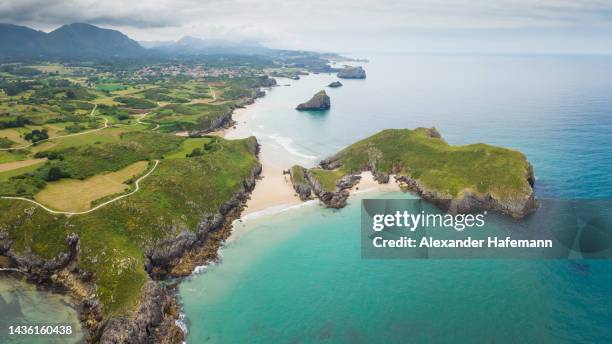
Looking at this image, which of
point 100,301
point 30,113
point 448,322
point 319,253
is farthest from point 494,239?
point 30,113

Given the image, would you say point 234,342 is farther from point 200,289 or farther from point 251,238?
point 251,238

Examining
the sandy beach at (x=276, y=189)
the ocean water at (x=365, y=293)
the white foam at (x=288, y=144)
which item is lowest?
the ocean water at (x=365, y=293)

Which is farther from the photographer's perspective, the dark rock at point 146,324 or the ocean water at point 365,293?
the ocean water at point 365,293

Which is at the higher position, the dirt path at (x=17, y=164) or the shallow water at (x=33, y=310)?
the dirt path at (x=17, y=164)

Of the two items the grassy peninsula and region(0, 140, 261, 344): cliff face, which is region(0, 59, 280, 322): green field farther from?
the grassy peninsula

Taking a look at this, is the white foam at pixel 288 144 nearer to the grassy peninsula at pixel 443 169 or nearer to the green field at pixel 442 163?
the grassy peninsula at pixel 443 169

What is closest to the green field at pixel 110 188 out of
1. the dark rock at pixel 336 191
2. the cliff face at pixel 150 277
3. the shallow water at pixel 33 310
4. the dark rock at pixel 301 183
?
the cliff face at pixel 150 277

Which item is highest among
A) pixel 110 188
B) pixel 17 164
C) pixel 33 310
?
pixel 17 164

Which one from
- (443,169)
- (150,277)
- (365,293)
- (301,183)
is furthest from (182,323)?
(443,169)

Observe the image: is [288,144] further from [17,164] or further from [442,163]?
[17,164]

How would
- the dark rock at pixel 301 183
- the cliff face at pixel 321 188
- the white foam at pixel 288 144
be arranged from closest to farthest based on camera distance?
the cliff face at pixel 321 188 < the dark rock at pixel 301 183 < the white foam at pixel 288 144

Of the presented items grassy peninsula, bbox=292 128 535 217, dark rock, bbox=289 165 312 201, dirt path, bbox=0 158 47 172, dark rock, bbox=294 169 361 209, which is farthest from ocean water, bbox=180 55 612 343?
dirt path, bbox=0 158 47 172
